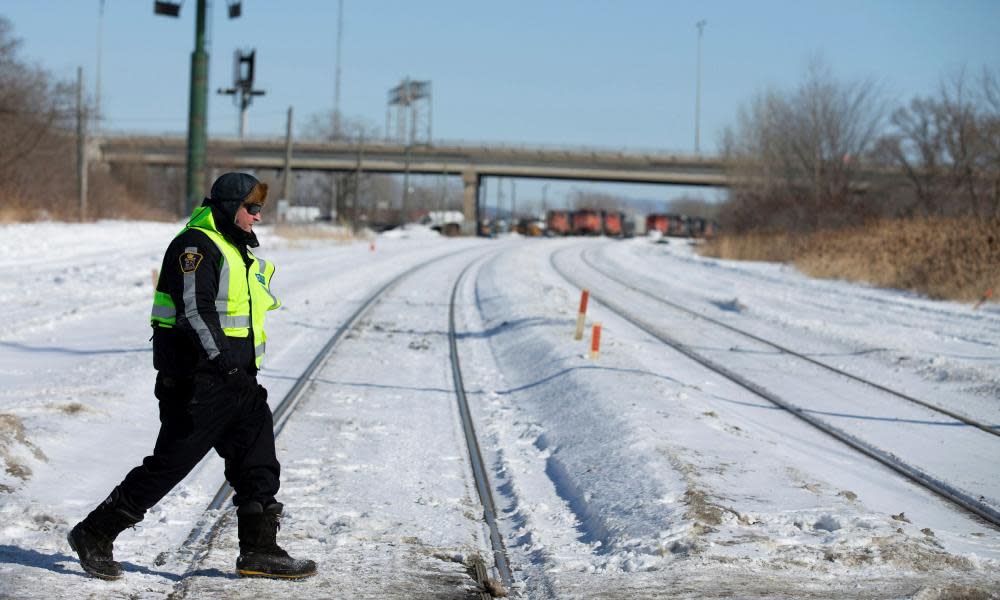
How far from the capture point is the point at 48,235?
1369 inches

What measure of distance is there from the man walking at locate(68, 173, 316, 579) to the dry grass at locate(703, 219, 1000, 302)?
78.9 feet

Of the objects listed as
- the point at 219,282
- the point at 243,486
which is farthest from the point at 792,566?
the point at 219,282

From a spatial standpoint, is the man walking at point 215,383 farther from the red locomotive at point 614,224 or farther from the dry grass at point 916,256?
the red locomotive at point 614,224

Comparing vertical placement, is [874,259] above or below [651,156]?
below

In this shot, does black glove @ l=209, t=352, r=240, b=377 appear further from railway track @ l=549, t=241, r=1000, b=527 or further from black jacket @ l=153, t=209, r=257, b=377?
railway track @ l=549, t=241, r=1000, b=527

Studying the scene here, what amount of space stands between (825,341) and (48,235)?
2605cm

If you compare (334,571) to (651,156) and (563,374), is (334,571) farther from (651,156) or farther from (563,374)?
(651,156)

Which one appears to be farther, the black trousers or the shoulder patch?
the black trousers

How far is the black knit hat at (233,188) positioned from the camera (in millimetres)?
5270

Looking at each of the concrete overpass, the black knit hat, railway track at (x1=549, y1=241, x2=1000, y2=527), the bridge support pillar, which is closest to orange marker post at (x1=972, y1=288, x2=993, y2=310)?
railway track at (x1=549, y1=241, x2=1000, y2=527)

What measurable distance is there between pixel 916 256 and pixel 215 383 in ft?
92.2

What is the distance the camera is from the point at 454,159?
92.4 metres

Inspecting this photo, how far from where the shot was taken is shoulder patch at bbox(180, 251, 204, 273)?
5070mm

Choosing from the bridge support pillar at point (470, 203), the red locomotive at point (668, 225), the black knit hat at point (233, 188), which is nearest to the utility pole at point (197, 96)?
the black knit hat at point (233, 188)
